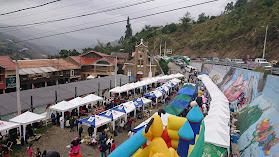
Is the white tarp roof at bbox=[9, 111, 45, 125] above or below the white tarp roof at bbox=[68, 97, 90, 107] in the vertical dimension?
below

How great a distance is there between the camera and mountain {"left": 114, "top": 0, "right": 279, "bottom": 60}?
41.9 metres

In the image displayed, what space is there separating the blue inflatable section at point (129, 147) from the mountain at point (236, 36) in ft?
107

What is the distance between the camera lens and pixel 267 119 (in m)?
10.4

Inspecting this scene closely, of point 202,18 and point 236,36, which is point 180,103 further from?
point 202,18

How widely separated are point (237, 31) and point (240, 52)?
35.7ft

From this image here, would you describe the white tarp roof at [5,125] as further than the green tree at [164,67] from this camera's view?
No

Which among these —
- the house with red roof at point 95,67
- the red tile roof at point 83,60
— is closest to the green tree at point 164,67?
the house with red roof at point 95,67

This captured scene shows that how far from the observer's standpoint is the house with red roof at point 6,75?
84.9ft

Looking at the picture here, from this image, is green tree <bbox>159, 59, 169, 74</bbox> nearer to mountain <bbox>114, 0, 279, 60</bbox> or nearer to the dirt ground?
mountain <bbox>114, 0, 279, 60</bbox>

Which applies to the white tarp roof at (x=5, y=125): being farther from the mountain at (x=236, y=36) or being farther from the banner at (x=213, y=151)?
the mountain at (x=236, y=36)

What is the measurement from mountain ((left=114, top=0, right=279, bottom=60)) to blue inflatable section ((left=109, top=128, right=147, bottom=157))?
107 ft

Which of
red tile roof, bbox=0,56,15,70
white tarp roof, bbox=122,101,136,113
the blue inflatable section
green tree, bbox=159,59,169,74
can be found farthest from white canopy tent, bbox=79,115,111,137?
green tree, bbox=159,59,169,74

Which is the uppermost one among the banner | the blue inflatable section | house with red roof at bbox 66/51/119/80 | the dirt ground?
house with red roof at bbox 66/51/119/80

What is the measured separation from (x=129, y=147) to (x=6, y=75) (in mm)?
29272
